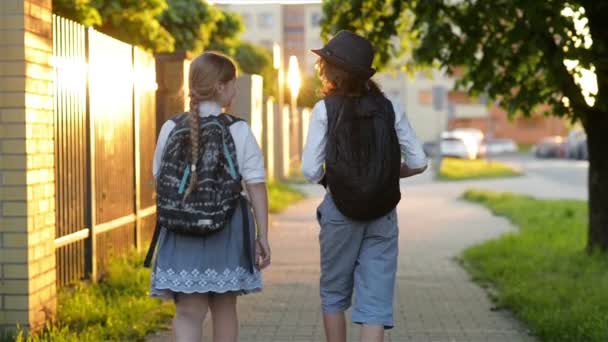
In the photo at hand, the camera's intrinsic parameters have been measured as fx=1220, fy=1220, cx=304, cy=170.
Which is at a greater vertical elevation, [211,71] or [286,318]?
[211,71]

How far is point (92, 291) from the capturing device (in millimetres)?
8664

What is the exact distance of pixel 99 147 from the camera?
378 inches

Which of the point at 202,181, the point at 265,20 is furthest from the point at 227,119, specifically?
the point at 265,20

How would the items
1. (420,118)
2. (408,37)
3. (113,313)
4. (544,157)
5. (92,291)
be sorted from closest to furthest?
(113,313)
(92,291)
(408,37)
(544,157)
(420,118)

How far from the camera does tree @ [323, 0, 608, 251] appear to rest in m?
9.70

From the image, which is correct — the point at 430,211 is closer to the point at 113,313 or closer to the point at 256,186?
the point at 113,313

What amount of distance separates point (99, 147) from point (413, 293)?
274 cm

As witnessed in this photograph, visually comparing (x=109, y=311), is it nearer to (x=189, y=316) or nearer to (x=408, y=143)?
(x=189, y=316)

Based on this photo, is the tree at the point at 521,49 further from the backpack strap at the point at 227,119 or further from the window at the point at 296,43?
the window at the point at 296,43

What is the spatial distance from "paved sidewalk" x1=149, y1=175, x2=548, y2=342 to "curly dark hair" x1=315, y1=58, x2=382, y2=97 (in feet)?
7.56

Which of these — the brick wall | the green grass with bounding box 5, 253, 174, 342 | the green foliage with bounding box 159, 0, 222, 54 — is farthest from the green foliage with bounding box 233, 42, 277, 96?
the brick wall

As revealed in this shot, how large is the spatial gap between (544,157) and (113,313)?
56.8 metres

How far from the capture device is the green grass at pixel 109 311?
709cm

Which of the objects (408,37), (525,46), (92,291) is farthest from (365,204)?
(408,37)
